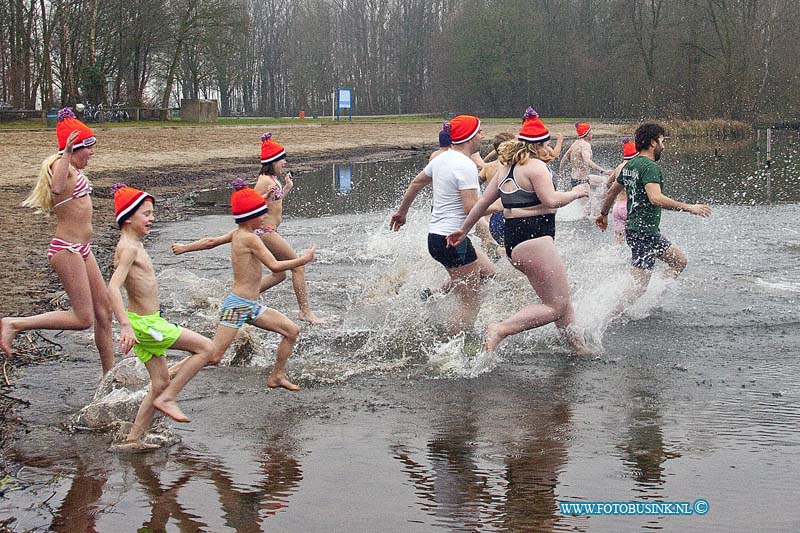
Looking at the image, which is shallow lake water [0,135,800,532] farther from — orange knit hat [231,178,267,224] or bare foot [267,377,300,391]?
orange knit hat [231,178,267,224]

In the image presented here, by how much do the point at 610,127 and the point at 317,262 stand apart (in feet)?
155

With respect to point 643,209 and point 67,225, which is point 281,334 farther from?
point 643,209

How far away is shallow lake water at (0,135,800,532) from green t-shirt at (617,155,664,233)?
1.76ft

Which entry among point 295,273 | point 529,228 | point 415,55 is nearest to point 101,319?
point 295,273

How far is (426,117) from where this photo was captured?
71.2 metres

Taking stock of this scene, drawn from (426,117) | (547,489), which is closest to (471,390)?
(547,489)

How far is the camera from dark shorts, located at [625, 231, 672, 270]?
8.33 metres

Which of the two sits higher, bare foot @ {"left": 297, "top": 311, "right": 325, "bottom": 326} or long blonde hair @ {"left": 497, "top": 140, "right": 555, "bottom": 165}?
long blonde hair @ {"left": 497, "top": 140, "right": 555, "bottom": 165}

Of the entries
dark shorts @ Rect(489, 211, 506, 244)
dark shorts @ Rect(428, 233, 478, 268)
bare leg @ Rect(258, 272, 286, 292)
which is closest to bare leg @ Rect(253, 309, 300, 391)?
dark shorts @ Rect(428, 233, 478, 268)

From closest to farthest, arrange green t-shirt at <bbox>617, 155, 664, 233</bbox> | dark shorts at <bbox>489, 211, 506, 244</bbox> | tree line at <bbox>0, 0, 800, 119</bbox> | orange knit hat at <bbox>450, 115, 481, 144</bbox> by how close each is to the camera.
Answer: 1. orange knit hat at <bbox>450, 115, 481, 144</bbox>
2. green t-shirt at <bbox>617, 155, 664, 233</bbox>
3. dark shorts at <bbox>489, 211, 506, 244</bbox>
4. tree line at <bbox>0, 0, 800, 119</bbox>

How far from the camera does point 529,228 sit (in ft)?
23.1

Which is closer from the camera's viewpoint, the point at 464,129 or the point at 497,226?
the point at 464,129

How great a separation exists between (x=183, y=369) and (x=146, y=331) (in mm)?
325

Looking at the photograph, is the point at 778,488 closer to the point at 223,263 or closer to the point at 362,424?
the point at 362,424
